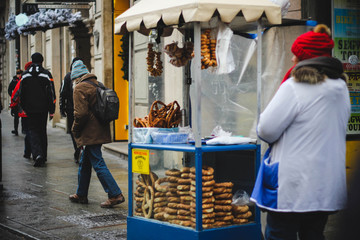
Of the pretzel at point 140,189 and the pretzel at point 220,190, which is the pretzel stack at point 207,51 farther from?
the pretzel at point 140,189

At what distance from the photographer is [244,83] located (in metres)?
5.82

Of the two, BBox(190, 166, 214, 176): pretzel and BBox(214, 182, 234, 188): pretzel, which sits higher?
BBox(190, 166, 214, 176): pretzel

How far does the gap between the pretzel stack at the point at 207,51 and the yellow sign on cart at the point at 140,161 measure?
37.9 inches

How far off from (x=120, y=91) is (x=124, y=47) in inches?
74.3

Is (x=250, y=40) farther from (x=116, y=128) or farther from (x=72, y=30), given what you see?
(x=72, y=30)

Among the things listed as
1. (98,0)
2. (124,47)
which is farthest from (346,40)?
(98,0)

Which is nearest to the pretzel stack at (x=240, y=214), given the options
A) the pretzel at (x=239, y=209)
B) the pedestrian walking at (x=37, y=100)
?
the pretzel at (x=239, y=209)

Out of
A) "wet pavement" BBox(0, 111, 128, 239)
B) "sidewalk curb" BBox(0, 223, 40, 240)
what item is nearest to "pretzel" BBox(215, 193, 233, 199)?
"wet pavement" BBox(0, 111, 128, 239)

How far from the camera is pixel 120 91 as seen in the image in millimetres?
14047

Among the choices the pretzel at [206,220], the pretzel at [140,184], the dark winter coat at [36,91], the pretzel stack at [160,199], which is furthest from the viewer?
the dark winter coat at [36,91]

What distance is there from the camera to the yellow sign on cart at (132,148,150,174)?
16.7 feet

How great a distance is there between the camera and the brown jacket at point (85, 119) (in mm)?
6887

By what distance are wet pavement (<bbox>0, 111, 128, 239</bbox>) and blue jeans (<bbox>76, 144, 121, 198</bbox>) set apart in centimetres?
23

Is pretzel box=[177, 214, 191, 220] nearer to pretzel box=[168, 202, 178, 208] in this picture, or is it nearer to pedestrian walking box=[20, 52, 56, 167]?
pretzel box=[168, 202, 178, 208]
